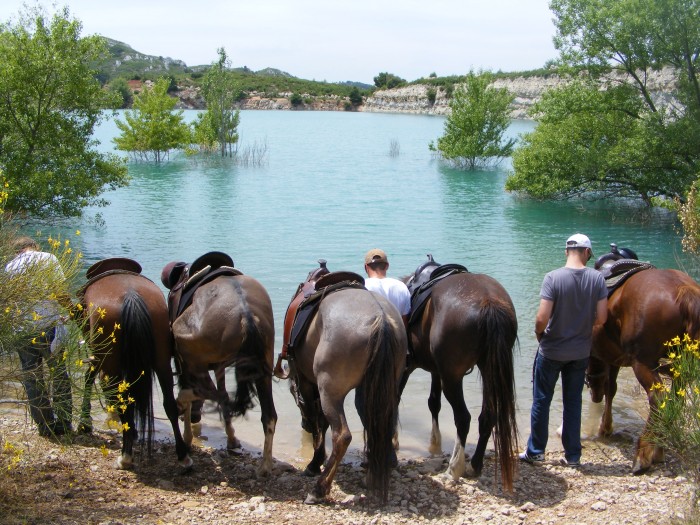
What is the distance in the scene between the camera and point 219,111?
44.4m

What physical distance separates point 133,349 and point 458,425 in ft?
8.78

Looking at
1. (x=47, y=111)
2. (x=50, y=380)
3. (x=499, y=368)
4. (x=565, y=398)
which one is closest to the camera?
(x=50, y=380)

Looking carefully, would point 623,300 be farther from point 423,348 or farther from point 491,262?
point 491,262

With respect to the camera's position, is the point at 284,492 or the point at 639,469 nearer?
the point at 284,492

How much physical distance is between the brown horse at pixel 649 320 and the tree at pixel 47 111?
1375 cm

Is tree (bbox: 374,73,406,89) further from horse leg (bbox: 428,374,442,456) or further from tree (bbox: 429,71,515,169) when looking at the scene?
horse leg (bbox: 428,374,442,456)

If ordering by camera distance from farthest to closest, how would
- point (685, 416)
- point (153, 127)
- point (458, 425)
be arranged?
1. point (153, 127)
2. point (458, 425)
3. point (685, 416)

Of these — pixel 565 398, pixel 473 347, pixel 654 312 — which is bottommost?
pixel 565 398

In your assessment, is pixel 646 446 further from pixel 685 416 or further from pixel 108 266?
pixel 108 266

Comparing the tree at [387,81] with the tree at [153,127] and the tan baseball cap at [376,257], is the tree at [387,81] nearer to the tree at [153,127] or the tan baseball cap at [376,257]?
the tree at [153,127]

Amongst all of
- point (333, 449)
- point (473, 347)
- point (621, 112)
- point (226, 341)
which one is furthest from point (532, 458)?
point (621, 112)

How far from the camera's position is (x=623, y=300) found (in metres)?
6.23

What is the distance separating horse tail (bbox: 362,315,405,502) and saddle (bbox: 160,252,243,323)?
182 cm

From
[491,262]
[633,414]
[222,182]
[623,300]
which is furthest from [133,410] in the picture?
[222,182]
